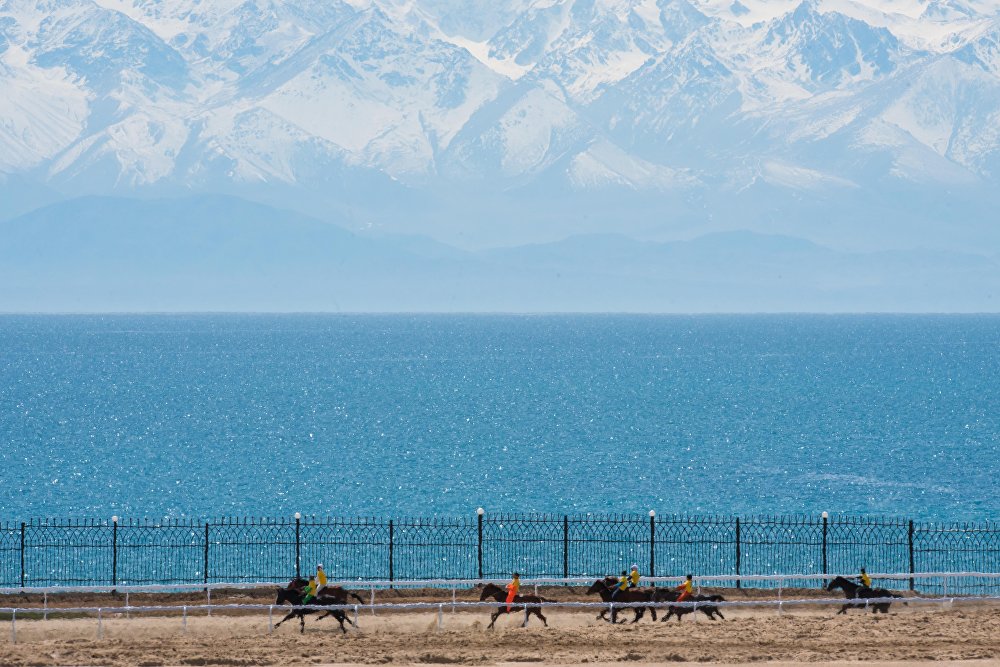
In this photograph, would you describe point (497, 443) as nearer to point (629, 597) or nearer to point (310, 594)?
point (629, 597)

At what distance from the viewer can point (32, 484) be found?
6900 cm

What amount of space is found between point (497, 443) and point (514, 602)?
2068 inches

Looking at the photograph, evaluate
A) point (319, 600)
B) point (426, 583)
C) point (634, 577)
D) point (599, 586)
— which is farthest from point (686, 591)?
point (319, 600)

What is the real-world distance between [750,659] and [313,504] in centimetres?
3330

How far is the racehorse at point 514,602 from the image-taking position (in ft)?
116

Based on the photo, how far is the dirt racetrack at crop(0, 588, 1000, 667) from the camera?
32312mm

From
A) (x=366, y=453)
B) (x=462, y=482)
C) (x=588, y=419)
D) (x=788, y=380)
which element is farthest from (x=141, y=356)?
(x=462, y=482)

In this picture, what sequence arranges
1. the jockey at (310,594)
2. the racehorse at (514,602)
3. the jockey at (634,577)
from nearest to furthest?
the jockey at (310,594) < the racehorse at (514,602) < the jockey at (634,577)

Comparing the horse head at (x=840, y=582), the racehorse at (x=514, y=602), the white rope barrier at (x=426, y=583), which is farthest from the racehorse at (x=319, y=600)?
the horse head at (x=840, y=582)

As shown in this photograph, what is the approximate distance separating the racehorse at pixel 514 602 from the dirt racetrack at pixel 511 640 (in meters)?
0.24

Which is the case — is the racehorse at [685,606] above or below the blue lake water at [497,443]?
below

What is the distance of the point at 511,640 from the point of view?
111 ft

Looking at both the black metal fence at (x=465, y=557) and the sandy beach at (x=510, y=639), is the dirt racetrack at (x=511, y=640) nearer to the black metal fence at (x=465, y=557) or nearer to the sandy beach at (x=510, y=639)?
the sandy beach at (x=510, y=639)

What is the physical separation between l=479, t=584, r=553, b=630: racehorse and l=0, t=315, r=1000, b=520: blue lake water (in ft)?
80.8
